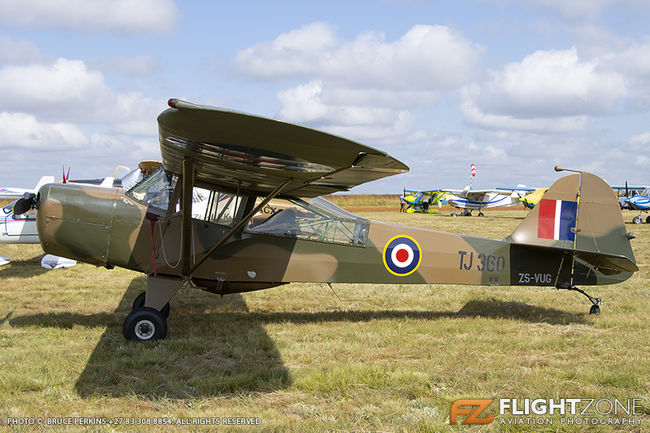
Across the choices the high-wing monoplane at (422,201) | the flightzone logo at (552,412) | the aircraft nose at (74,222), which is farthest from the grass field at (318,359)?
the high-wing monoplane at (422,201)

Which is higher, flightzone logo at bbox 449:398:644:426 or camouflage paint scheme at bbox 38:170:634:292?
camouflage paint scheme at bbox 38:170:634:292

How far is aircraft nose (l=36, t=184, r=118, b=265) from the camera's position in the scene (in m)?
5.67

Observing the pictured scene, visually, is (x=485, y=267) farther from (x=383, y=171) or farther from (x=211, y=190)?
(x=211, y=190)

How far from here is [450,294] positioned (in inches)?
340

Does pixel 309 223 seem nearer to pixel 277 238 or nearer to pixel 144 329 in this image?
pixel 277 238

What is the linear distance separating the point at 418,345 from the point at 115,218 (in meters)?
3.73

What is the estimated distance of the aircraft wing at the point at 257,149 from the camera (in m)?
3.40

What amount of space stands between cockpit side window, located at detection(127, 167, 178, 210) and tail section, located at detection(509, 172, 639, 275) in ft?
15.0

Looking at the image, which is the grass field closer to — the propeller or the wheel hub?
the wheel hub

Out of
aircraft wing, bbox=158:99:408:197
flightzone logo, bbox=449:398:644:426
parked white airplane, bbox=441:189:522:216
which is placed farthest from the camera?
parked white airplane, bbox=441:189:522:216

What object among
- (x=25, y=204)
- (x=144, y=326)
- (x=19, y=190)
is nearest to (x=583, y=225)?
(x=144, y=326)

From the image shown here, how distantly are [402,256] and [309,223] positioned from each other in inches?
51.1

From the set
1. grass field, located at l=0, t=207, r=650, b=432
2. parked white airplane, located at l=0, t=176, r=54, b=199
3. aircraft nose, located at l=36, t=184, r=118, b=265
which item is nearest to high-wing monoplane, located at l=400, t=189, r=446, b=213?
parked white airplane, located at l=0, t=176, r=54, b=199

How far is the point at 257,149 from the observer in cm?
404
